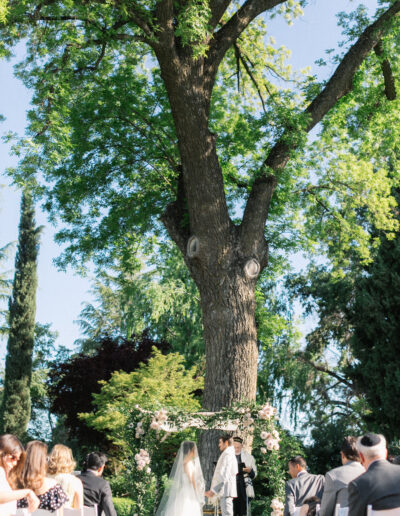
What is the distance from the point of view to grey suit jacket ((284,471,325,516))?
689 cm

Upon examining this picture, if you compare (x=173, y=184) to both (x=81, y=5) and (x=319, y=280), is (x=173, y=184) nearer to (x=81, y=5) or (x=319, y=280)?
(x=81, y=5)

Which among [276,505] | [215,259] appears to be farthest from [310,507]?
[215,259]

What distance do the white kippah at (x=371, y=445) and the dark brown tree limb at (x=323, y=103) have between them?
809 centimetres

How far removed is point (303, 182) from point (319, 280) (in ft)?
38.2

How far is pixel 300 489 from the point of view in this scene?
22.8ft

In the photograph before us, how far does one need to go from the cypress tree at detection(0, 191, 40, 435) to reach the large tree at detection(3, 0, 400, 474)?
16.5 meters

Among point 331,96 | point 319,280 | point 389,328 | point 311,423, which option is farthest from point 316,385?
point 331,96

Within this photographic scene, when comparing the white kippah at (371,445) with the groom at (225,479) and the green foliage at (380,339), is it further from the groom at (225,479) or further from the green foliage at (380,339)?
the green foliage at (380,339)

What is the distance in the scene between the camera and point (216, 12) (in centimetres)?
1206

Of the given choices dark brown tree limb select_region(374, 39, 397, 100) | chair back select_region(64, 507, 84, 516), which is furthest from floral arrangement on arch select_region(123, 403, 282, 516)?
dark brown tree limb select_region(374, 39, 397, 100)

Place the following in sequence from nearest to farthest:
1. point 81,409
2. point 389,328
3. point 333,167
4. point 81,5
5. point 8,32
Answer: point 81,5 < point 8,32 < point 333,167 < point 389,328 < point 81,409

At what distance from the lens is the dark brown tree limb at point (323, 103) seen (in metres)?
12.4

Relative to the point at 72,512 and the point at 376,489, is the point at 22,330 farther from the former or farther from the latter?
the point at 376,489

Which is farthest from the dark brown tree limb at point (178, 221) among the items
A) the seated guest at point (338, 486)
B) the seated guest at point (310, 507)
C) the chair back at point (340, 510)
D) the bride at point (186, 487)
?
the chair back at point (340, 510)
